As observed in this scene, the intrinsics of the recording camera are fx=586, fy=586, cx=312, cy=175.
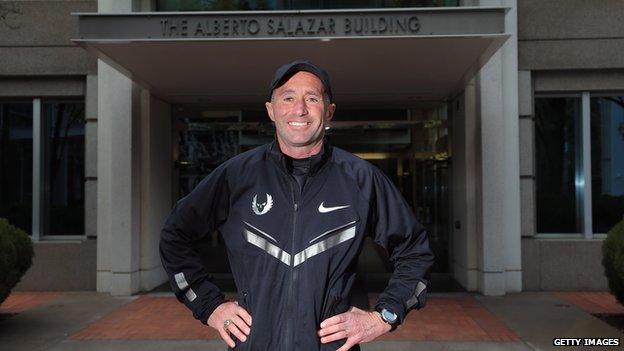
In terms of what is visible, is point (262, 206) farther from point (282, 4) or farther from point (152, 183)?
point (282, 4)

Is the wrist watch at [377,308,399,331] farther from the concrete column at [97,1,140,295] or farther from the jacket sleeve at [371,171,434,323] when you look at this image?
the concrete column at [97,1,140,295]

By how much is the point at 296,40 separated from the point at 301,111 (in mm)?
4664

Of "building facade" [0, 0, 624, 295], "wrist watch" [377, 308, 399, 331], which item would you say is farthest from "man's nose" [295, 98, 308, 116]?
"building facade" [0, 0, 624, 295]

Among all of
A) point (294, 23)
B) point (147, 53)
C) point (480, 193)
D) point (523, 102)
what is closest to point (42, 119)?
point (147, 53)

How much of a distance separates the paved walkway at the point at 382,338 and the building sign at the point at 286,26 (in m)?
3.45

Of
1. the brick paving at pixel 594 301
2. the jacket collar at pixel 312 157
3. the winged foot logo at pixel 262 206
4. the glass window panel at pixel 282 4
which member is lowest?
the brick paving at pixel 594 301

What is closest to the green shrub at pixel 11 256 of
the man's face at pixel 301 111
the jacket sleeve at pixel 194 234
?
the jacket sleeve at pixel 194 234

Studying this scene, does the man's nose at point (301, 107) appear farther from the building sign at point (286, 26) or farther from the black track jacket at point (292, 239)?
the building sign at point (286, 26)

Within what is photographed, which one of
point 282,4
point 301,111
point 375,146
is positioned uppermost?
point 282,4

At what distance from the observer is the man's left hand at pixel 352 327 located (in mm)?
2150

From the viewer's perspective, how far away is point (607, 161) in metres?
9.61

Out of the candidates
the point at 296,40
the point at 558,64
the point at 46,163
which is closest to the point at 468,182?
the point at 558,64

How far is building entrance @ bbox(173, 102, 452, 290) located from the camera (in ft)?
34.3

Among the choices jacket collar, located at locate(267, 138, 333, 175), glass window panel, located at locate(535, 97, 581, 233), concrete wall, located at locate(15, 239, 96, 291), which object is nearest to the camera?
jacket collar, located at locate(267, 138, 333, 175)
